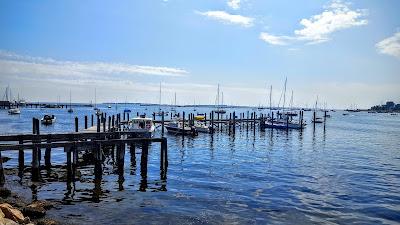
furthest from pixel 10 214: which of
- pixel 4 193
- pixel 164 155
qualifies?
pixel 164 155

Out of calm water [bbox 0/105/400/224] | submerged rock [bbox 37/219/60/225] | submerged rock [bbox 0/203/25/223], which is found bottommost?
calm water [bbox 0/105/400/224]

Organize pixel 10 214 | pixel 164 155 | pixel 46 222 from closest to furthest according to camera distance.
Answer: pixel 10 214
pixel 46 222
pixel 164 155

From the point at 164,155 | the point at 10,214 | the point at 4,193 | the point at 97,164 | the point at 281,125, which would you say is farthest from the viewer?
the point at 281,125

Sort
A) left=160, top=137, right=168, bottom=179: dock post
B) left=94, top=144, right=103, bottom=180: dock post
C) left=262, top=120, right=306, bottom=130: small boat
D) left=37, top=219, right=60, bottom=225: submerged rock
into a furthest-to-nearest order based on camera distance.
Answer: left=262, top=120, right=306, bottom=130: small boat, left=160, top=137, right=168, bottom=179: dock post, left=94, top=144, right=103, bottom=180: dock post, left=37, top=219, right=60, bottom=225: submerged rock

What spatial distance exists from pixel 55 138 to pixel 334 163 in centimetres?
2489

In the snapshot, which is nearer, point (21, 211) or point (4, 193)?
point (21, 211)

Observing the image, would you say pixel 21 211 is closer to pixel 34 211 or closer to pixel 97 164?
pixel 34 211

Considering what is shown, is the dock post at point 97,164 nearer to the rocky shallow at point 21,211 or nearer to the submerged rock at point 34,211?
the rocky shallow at point 21,211

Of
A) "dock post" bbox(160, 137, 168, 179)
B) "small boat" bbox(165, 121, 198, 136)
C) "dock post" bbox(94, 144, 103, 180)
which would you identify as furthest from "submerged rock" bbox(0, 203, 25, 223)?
"small boat" bbox(165, 121, 198, 136)

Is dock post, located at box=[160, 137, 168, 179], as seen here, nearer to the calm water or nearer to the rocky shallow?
the calm water

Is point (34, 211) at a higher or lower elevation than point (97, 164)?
lower

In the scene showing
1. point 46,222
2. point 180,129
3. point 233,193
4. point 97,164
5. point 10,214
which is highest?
point 97,164

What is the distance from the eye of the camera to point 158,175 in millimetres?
28062

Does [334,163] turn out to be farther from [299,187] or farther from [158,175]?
[158,175]
